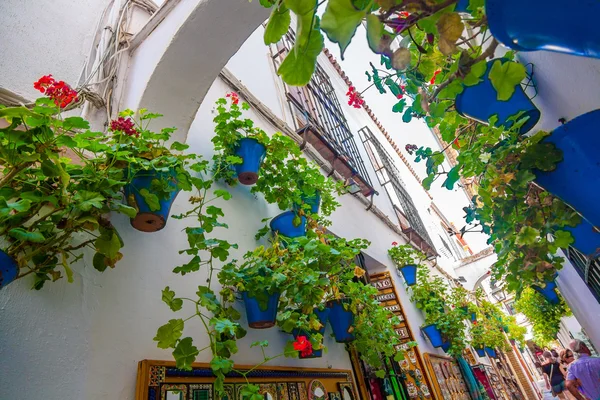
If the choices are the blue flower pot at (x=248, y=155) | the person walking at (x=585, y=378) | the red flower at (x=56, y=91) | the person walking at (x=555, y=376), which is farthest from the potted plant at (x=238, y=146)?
the person walking at (x=555, y=376)

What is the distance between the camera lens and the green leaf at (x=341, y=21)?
0.46 metres

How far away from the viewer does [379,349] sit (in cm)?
212

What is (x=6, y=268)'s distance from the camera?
82cm

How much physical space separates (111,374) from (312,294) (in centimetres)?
89

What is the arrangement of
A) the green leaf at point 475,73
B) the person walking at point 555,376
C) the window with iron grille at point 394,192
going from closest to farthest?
the green leaf at point 475,73 → the person walking at point 555,376 → the window with iron grille at point 394,192

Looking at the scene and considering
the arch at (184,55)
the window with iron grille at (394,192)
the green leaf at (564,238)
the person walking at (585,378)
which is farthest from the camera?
the window with iron grille at (394,192)

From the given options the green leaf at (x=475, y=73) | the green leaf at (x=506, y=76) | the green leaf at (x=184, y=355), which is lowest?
the green leaf at (x=184, y=355)

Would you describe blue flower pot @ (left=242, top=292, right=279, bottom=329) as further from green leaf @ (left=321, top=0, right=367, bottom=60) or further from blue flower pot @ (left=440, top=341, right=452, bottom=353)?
blue flower pot @ (left=440, top=341, right=452, bottom=353)

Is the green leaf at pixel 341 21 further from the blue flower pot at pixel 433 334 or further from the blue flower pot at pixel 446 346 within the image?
the blue flower pot at pixel 446 346

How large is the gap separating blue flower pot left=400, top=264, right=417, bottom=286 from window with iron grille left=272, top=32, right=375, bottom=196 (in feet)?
3.60

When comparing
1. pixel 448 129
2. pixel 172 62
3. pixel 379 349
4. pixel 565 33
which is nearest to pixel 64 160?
pixel 172 62

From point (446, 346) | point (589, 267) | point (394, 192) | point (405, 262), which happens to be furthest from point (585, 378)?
point (394, 192)

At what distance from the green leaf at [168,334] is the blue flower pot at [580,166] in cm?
122

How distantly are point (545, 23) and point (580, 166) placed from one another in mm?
563
